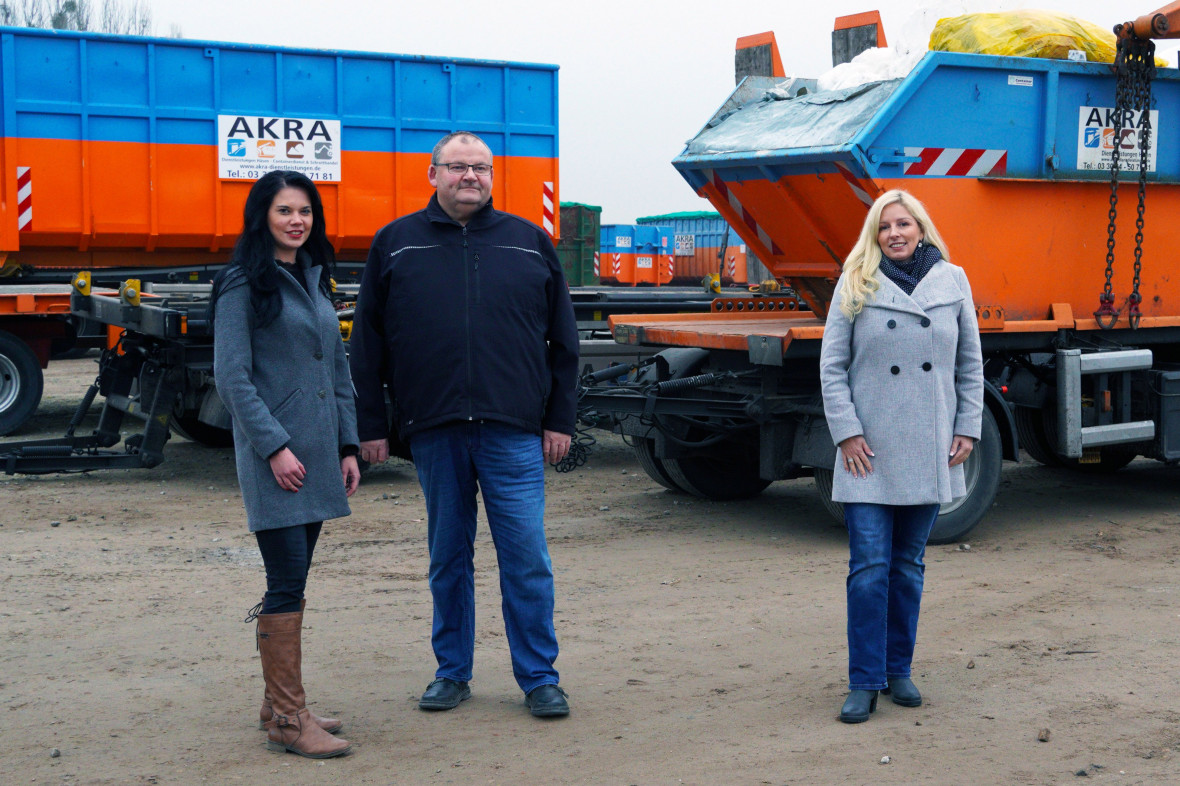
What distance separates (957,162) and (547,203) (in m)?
6.29

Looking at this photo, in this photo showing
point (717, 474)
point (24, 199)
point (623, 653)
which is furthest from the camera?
point (24, 199)

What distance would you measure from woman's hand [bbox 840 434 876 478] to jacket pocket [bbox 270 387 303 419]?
1727 mm

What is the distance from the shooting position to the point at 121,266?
1172 cm

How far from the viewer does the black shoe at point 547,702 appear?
4.23 m

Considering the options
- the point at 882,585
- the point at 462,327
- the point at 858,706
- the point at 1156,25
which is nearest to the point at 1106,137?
the point at 1156,25

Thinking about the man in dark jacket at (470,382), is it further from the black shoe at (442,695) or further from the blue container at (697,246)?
the blue container at (697,246)

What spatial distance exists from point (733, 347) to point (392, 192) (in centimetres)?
574

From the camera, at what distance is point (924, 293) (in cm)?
434

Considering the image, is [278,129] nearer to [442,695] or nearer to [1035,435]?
[1035,435]

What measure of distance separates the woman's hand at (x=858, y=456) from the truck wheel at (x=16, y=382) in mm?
8416

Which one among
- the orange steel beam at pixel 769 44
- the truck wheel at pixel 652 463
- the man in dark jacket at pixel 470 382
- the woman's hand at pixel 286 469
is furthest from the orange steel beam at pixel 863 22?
the woman's hand at pixel 286 469

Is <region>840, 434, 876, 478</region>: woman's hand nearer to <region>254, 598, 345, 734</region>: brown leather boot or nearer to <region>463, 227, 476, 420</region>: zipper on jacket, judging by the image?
<region>463, 227, 476, 420</region>: zipper on jacket

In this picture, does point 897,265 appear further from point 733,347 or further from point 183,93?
point 183,93

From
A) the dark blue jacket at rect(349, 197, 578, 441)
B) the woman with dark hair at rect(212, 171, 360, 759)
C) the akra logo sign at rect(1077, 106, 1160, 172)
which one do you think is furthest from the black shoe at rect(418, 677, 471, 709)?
the akra logo sign at rect(1077, 106, 1160, 172)
